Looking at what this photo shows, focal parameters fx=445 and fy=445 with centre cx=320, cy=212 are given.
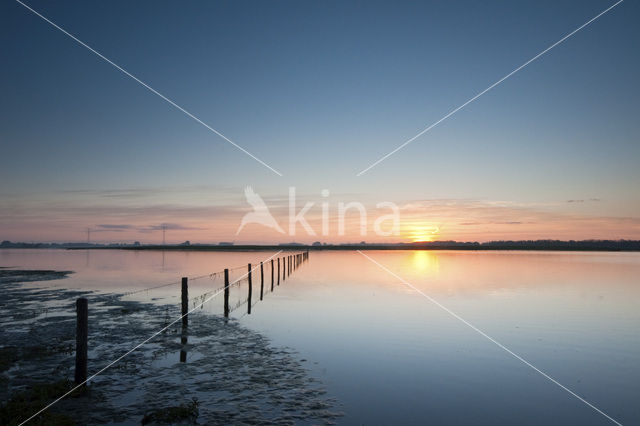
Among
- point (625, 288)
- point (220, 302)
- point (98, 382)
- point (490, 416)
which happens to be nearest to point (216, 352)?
point (98, 382)

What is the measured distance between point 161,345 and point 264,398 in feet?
23.3

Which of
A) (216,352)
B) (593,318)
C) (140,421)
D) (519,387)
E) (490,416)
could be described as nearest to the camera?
(140,421)

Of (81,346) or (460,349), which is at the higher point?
(81,346)

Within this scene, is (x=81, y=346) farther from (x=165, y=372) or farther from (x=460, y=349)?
(x=460, y=349)

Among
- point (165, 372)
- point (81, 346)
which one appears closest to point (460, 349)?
point (165, 372)

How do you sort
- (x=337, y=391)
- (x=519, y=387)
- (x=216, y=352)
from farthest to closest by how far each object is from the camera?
1. (x=216, y=352)
2. (x=519, y=387)
3. (x=337, y=391)

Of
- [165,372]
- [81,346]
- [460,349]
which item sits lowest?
[460,349]

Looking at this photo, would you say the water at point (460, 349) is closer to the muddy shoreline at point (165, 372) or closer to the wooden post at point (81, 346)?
the muddy shoreline at point (165, 372)

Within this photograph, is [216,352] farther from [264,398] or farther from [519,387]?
[519,387]

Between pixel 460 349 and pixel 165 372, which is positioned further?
pixel 460 349

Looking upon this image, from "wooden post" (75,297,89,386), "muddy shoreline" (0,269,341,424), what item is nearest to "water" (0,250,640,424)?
"muddy shoreline" (0,269,341,424)

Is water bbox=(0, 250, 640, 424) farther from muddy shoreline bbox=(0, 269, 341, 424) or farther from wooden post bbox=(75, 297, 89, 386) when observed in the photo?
wooden post bbox=(75, 297, 89, 386)

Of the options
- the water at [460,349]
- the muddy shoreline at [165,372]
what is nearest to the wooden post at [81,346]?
the muddy shoreline at [165,372]

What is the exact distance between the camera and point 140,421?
9367 millimetres
